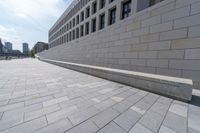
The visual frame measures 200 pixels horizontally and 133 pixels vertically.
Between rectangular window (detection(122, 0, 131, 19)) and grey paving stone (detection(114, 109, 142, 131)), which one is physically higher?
rectangular window (detection(122, 0, 131, 19))

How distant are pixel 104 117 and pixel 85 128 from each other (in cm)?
56

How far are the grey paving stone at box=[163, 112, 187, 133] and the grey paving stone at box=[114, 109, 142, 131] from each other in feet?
1.94

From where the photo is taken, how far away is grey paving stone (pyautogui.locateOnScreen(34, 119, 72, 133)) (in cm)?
195

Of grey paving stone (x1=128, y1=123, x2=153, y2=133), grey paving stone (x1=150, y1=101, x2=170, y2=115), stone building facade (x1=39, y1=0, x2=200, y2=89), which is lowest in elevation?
grey paving stone (x1=128, y1=123, x2=153, y2=133)

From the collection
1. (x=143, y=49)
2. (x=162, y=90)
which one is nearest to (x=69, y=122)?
(x=162, y=90)

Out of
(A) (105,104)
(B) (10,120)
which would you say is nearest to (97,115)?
(A) (105,104)

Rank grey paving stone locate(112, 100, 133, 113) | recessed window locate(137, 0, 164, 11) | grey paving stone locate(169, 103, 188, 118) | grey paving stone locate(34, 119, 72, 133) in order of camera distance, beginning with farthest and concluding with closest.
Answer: recessed window locate(137, 0, 164, 11), grey paving stone locate(112, 100, 133, 113), grey paving stone locate(169, 103, 188, 118), grey paving stone locate(34, 119, 72, 133)

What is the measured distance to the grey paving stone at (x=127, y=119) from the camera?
85.7 inches

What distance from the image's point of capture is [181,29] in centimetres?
432

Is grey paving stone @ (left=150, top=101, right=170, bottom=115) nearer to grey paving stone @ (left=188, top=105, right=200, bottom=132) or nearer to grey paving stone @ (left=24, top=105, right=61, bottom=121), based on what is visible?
grey paving stone @ (left=188, top=105, right=200, bottom=132)

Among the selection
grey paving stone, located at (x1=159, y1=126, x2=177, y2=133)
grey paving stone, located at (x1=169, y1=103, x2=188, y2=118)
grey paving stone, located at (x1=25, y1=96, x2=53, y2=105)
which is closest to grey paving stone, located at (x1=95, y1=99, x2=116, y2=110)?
grey paving stone, located at (x1=159, y1=126, x2=177, y2=133)

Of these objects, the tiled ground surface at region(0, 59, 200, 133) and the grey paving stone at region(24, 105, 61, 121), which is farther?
the grey paving stone at region(24, 105, 61, 121)

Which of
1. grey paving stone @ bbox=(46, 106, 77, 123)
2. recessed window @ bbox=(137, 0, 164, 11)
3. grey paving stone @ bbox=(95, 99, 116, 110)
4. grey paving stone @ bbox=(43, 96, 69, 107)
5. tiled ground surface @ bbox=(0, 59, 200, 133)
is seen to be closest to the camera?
tiled ground surface @ bbox=(0, 59, 200, 133)

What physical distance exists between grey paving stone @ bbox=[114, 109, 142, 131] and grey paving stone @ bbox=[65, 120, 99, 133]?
20.6 inches
